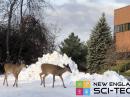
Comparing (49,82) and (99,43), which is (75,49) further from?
(49,82)

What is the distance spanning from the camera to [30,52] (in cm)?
3916

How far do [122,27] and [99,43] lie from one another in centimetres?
1489

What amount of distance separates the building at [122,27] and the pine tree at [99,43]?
7106 mm

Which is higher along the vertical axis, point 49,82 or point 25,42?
point 25,42

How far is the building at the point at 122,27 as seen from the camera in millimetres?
80750

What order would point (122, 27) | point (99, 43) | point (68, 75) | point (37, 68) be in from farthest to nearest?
1. point (122, 27)
2. point (99, 43)
3. point (37, 68)
4. point (68, 75)

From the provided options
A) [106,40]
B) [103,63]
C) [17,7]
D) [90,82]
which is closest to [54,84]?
[90,82]

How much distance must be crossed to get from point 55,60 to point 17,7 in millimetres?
12324

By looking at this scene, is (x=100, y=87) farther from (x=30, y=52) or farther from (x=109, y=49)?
(x=109, y=49)

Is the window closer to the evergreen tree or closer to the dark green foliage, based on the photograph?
the evergreen tree

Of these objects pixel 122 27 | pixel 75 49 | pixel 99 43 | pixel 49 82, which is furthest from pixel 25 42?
pixel 122 27

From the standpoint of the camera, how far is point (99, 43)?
230 ft

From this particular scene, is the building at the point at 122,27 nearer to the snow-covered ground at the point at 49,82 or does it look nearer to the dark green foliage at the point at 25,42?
the dark green foliage at the point at 25,42

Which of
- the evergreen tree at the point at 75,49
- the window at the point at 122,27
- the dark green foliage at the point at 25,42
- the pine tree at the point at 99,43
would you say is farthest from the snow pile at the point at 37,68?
the window at the point at 122,27
